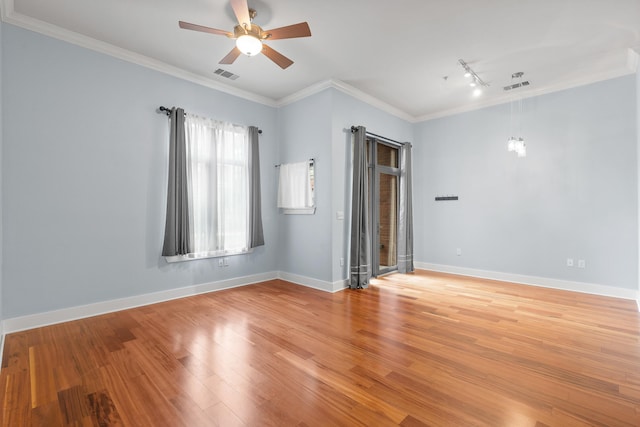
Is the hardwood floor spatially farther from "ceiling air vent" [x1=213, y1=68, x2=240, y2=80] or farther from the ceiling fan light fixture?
"ceiling air vent" [x1=213, y1=68, x2=240, y2=80]

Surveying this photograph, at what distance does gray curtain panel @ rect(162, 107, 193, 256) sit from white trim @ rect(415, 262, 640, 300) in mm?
4683

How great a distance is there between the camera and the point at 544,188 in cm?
476

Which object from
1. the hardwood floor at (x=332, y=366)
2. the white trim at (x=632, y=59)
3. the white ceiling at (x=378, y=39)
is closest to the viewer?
the hardwood floor at (x=332, y=366)

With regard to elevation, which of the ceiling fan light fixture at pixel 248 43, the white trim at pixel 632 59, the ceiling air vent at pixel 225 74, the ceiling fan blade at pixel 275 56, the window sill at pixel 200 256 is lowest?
the window sill at pixel 200 256

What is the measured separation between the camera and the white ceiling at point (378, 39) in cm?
289

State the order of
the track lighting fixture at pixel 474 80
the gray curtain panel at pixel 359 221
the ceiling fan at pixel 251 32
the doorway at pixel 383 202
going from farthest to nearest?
1. the doorway at pixel 383 202
2. the gray curtain panel at pixel 359 221
3. the track lighting fixture at pixel 474 80
4. the ceiling fan at pixel 251 32

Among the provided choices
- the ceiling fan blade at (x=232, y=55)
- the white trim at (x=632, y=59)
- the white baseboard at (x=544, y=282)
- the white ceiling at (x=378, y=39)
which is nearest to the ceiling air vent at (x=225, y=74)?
the white ceiling at (x=378, y=39)

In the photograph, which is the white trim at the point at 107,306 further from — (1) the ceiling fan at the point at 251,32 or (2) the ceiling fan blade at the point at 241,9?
(2) the ceiling fan blade at the point at 241,9

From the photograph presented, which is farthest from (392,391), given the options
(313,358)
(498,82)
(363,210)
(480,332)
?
(498,82)

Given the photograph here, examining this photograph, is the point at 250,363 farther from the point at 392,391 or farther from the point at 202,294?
the point at 202,294

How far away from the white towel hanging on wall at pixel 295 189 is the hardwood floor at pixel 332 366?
5.53 feet

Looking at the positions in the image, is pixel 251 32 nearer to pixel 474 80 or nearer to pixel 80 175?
pixel 80 175

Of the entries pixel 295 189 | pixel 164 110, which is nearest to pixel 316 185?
pixel 295 189

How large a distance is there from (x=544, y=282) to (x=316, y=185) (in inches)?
156
